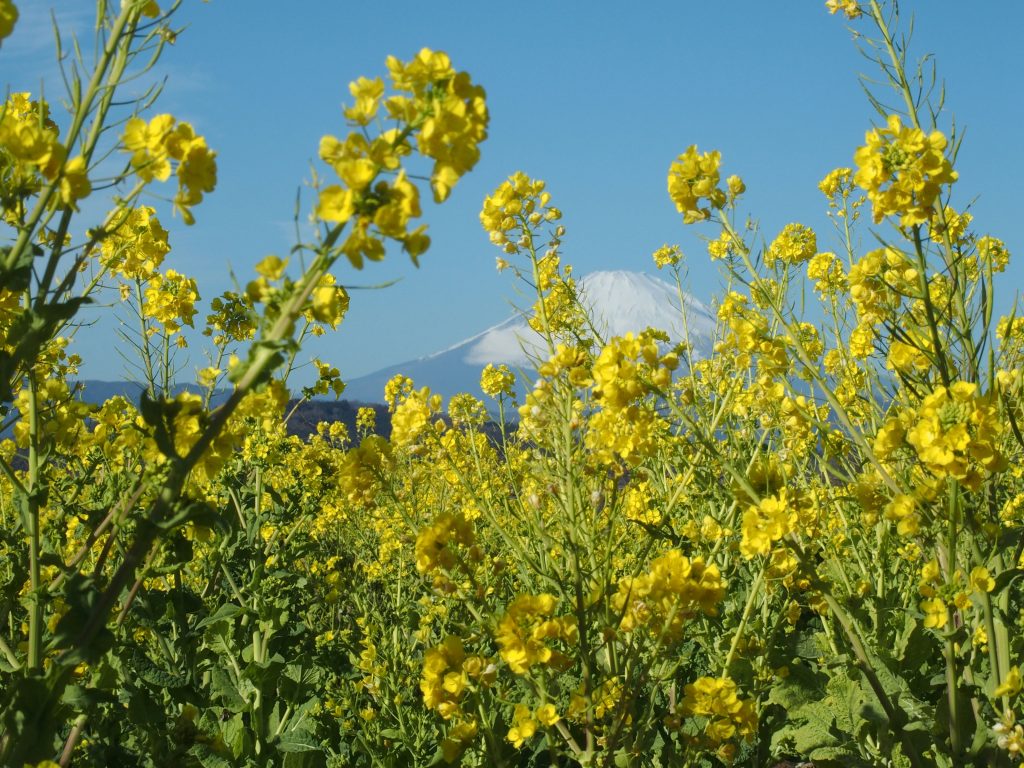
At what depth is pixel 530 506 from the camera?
228 cm

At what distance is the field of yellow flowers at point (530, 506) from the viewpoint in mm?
1341

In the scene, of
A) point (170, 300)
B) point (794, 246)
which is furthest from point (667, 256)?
point (170, 300)

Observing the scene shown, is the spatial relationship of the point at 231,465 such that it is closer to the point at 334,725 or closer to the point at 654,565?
the point at 334,725

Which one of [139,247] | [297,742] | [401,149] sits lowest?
[297,742]

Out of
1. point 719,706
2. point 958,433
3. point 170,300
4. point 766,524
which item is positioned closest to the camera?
point 958,433

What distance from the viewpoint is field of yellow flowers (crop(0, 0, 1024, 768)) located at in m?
1.34

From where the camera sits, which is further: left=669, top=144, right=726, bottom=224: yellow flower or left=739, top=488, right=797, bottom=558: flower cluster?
left=669, top=144, right=726, bottom=224: yellow flower

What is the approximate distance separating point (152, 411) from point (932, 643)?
2840 millimetres

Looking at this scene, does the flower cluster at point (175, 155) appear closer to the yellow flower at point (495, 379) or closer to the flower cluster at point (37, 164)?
the flower cluster at point (37, 164)

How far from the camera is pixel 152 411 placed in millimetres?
1251

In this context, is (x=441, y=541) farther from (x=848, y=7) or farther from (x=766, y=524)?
(x=848, y=7)

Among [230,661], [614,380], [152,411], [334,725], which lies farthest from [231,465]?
[152,411]

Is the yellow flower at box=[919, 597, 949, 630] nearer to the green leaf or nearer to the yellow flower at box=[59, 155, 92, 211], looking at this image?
the green leaf

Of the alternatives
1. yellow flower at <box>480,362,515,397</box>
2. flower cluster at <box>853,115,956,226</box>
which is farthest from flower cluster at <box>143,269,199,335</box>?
flower cluster at <box>853,115,956,226</box>
